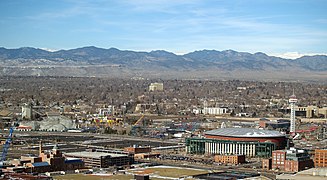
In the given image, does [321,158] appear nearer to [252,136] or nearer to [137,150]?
[252,136]

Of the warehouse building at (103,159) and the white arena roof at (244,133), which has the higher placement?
the white arena roof at (244,133)

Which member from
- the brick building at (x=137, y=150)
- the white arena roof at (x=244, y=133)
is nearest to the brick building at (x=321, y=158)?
the white arena roof at (x=244, y=133)

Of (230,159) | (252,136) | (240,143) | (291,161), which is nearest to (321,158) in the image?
(291,161)

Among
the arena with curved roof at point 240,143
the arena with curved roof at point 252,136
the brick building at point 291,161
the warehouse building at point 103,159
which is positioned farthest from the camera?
the arena with curved roof at point 252,136

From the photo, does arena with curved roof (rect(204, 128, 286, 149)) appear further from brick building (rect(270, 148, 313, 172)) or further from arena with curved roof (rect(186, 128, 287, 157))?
brick building (rect(270, 148, 313, 172))

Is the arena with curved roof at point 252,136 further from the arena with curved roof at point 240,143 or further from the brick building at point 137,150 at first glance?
the brick building at point 137,150

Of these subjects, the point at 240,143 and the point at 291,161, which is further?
the point at 240,143

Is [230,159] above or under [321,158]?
under

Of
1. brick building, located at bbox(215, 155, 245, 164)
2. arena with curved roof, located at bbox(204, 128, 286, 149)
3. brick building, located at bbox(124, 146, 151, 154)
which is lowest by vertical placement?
brick building, located at bbox(215, 155, 245, 164)

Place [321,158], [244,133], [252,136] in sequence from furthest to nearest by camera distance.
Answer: [244,133], [252,136], [321,158]

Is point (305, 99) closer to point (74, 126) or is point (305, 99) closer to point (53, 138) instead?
point (74, 126)

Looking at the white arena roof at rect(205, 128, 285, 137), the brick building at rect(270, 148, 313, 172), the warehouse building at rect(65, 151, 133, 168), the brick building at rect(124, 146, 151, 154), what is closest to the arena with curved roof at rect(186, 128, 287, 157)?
the white arena roof at rect(205, 128, 285, 137)

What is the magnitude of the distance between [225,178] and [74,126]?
1803 inches

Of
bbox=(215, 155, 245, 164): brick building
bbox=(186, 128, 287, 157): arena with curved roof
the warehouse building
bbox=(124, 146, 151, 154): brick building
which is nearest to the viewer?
the warehouse building
